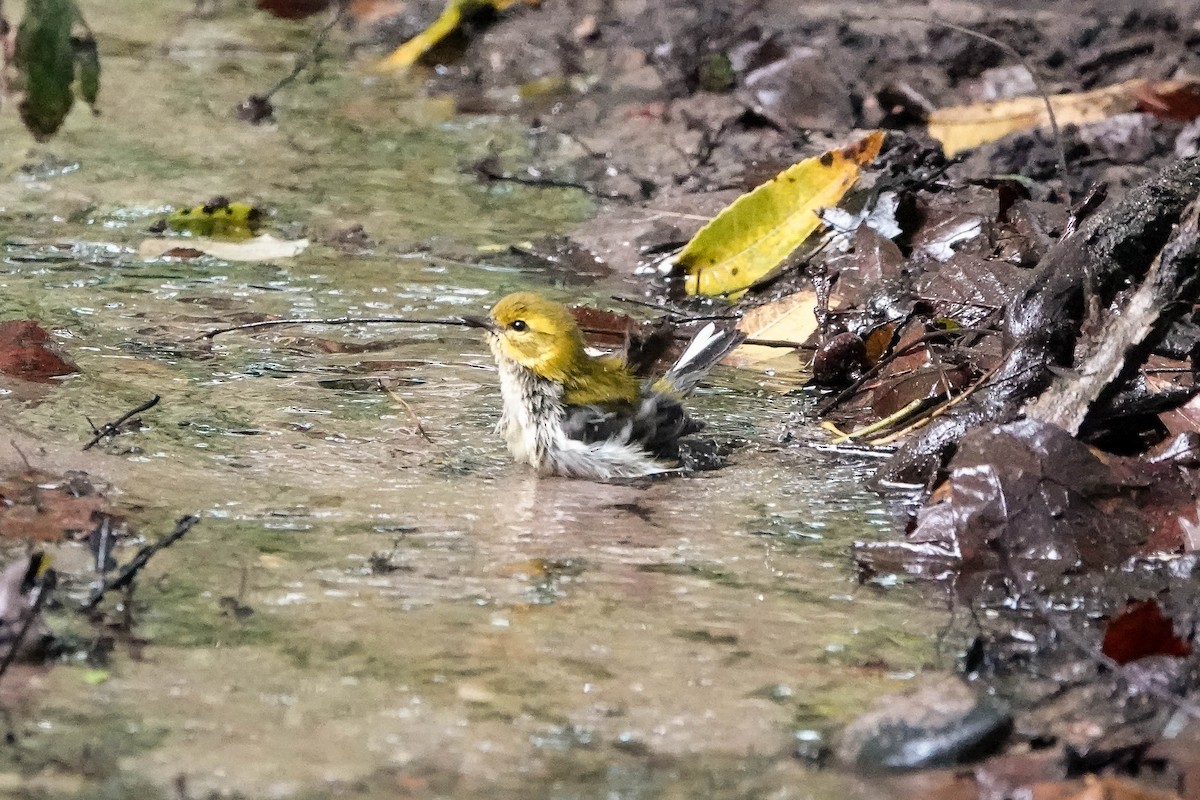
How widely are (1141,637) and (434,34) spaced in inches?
298

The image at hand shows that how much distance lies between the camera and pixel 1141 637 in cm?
296

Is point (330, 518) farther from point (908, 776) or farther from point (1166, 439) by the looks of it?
point (1166, 439)

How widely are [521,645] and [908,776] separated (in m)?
0.81

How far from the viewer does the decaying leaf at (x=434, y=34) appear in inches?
376

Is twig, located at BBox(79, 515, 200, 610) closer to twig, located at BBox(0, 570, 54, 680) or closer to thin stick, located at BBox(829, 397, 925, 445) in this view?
twig, located at BBox(0, 570, 54, 680)

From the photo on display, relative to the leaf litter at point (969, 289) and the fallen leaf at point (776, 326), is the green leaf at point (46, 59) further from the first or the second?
the fallen leaf at point (776, 326)

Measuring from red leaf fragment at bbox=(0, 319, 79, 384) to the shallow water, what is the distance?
0.30ft

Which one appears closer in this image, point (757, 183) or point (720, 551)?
point (720, 551)

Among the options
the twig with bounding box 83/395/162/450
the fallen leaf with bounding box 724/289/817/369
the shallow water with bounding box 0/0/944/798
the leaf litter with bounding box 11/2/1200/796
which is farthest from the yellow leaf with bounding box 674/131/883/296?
the twig with bounding box 83/395/162/450

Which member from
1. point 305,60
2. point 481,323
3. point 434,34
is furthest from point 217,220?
point 434,34

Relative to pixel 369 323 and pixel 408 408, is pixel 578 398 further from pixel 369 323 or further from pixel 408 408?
pixel 369 323

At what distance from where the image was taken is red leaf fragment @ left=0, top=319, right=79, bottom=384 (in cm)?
457

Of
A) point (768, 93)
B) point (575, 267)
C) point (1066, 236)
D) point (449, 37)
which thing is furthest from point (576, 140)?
point (1066, 236)

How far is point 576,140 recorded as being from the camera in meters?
7.83
